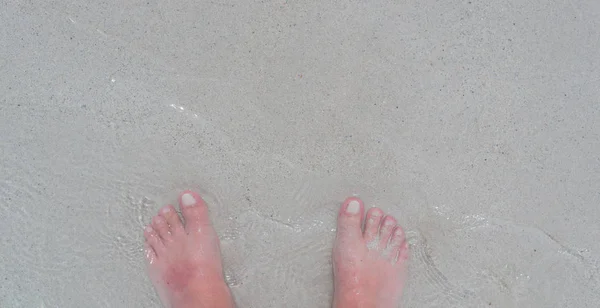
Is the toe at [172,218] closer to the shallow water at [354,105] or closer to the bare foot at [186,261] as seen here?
the bare foot at [186,261]

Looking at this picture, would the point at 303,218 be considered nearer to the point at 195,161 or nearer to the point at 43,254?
the point at 195,161

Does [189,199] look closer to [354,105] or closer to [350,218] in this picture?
[350,218]

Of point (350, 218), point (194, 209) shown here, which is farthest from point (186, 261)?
point (350, 218)

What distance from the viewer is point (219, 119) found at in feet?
5.45

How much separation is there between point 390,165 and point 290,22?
0.73 meters

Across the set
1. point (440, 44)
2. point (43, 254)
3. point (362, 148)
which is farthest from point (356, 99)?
point (43, 254)

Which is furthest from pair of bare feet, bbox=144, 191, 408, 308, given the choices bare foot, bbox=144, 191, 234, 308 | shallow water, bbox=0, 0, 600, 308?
shallow water, bbox=0, 0, 600, 308

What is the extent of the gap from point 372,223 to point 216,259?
2.32 feet

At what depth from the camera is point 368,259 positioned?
1.83 metres

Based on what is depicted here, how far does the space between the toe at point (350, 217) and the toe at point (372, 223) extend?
50 mm

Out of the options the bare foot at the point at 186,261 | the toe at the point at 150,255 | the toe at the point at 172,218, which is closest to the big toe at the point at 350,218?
the bare foot at the point at 186,261

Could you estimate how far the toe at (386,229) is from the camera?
174 centimetres

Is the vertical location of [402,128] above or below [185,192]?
above

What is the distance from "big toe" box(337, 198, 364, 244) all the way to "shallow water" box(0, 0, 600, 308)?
10 cm
